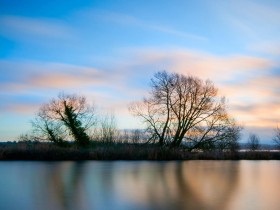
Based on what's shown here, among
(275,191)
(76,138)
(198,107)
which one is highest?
(198,107)

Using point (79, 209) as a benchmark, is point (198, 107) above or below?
above

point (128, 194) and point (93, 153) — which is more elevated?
point (93, 153)

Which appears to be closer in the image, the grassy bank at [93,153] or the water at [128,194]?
the water at [128,194]

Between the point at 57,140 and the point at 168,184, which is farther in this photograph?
the point at 57,140

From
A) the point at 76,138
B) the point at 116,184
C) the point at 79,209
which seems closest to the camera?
the point at 79,209

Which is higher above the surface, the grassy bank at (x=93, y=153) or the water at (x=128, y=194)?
the grassy bank at (x=93, y=153)

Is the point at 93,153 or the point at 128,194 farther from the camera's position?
the point at 93,153

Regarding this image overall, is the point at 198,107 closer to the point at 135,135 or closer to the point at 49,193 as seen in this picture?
the point at 135,135

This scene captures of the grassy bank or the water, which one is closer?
the water

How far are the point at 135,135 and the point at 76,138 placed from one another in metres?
5.29

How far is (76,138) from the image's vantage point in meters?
31.9

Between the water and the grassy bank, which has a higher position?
the grassy bank

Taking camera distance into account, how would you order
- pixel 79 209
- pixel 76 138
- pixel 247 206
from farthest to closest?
1. pixel 76 138
2. pixel 247 206
3. pixel 79 209

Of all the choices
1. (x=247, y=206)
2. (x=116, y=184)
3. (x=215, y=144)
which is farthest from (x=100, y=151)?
(x=247, y=206)
